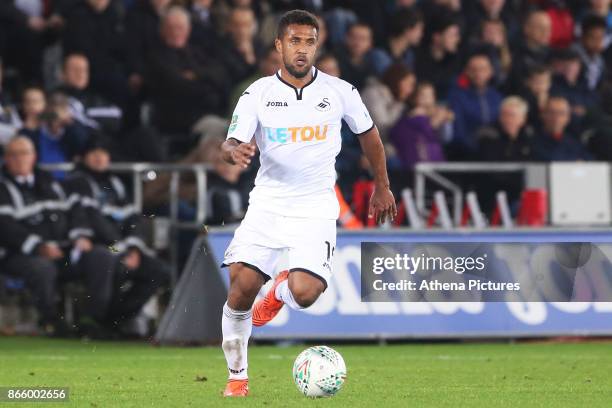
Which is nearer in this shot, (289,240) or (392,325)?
(289,240)

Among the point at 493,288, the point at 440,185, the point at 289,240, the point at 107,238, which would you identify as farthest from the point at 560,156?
the point at 289,240

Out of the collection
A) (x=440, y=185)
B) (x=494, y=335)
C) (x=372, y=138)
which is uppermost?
(x=372, y=138)

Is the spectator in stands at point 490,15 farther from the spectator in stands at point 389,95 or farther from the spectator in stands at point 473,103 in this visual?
the spectator in stands at point 389,95

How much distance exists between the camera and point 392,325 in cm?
1446

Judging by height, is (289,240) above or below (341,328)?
above

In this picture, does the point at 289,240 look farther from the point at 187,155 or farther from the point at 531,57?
the point at 531,57

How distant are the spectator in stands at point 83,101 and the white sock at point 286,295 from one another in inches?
265

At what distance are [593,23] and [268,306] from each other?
11288 millimetres

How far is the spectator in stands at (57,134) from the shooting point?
1591 cm

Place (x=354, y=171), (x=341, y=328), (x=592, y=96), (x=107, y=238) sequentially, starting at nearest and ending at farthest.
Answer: (x=341, y=328), (x=107, y=238), (x=354, y=171), (x=592, y=96)

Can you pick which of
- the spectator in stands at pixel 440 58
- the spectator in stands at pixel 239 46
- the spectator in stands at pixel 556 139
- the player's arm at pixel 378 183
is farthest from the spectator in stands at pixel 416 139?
the player's arm at pixel 378 183

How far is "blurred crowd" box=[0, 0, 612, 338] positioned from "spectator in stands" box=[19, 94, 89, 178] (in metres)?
0.02

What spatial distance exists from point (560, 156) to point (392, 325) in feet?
13.7

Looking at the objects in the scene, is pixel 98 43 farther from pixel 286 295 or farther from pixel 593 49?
pixel 286 295
